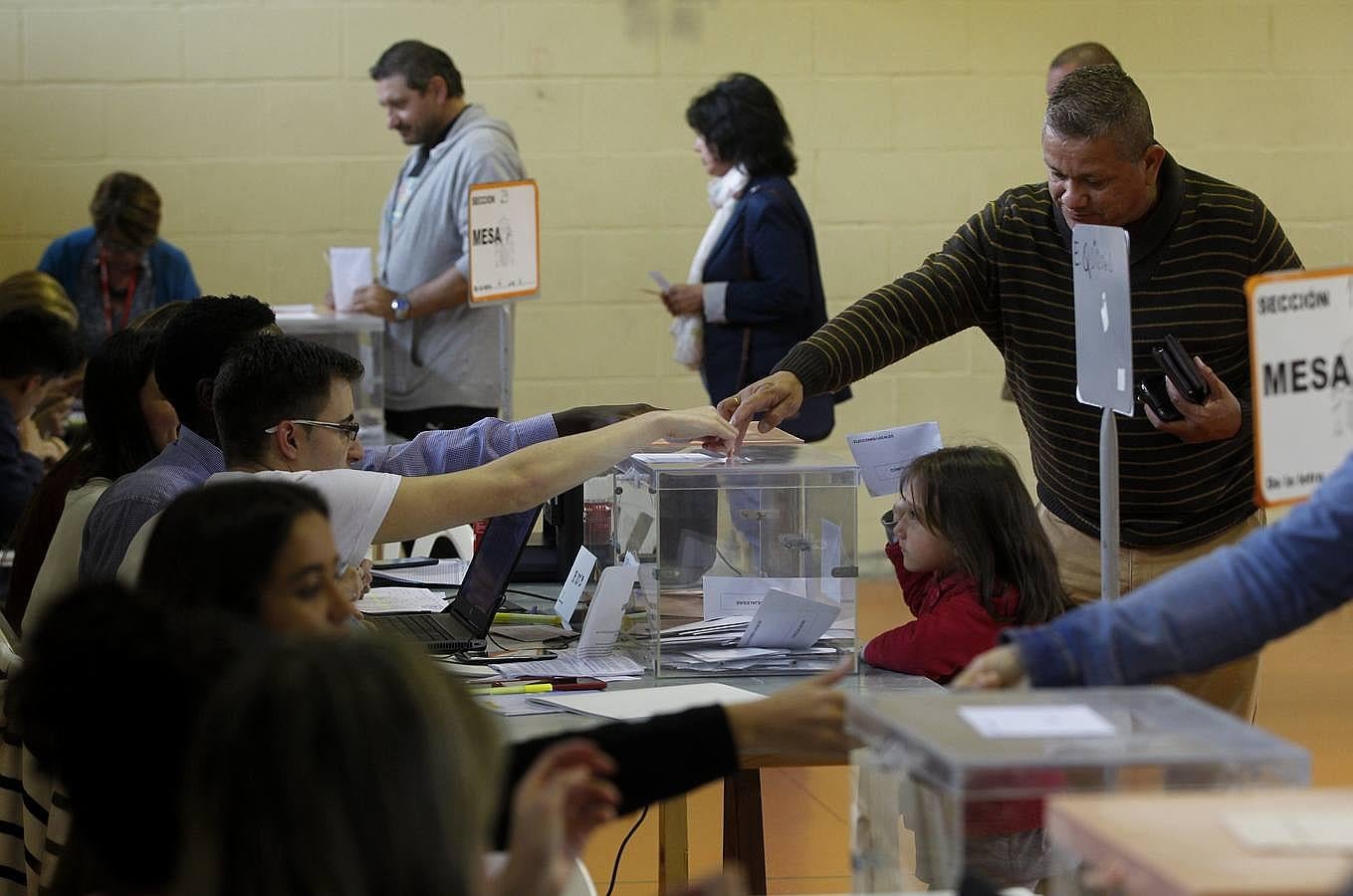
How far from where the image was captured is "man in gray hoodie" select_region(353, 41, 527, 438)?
15.8ft

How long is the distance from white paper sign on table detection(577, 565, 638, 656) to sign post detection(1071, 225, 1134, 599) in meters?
0.70

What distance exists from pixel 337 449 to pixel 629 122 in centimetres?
369

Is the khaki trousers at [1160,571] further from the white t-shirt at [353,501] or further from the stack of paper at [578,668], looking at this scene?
the white t-shirt at [353,501]

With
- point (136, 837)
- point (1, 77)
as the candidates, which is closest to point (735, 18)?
point (1, 77)

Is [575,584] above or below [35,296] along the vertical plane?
below

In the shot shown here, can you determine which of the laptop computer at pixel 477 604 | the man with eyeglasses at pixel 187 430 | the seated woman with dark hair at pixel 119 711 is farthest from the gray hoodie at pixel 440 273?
the seated woman with dark hair at pixel 119 711

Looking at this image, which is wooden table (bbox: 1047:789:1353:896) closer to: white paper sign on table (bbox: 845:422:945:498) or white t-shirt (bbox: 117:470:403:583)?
white t-shirt (bbox: 117:470:403:583)

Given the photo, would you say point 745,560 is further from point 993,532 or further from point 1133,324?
point 1133,324

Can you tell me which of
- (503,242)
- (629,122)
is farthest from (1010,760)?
(629,122)

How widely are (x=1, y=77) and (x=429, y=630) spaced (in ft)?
12.8

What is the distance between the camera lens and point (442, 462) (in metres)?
3.13

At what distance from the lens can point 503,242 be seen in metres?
4.45

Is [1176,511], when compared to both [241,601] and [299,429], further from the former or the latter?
[241,601]

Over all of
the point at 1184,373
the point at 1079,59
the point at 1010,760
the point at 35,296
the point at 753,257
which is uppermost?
the point at 1079,59
